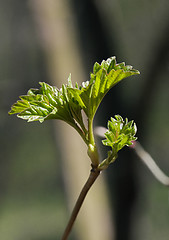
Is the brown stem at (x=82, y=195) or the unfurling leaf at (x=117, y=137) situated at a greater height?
the unfurling leaf at (x=117, y=137)

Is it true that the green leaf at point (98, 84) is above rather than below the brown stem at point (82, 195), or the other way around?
above

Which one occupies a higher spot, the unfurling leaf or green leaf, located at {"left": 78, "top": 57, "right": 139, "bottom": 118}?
green leaf, located at {"left": 78, "top": 57, "right": 139, "bottom": 118}

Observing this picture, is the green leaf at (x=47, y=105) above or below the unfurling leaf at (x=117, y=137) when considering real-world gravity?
above

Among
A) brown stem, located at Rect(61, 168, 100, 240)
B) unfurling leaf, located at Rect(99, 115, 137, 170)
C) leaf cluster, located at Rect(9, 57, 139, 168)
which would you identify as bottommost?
brown stem, located at Rect(61, 168, 100, 240)

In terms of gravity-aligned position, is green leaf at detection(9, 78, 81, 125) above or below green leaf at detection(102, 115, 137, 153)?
above

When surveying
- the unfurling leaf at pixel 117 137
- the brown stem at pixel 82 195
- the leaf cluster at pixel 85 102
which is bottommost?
the brown stem at pixel 82 195

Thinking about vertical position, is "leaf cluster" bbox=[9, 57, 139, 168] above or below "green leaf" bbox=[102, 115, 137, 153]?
above

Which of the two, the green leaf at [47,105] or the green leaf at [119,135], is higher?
the green leaf at [47,105]

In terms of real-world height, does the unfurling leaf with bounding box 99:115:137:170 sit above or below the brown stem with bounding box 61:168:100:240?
above

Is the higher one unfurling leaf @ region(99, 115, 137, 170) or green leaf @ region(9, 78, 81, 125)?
green leaf @ region(9, 78, 81, 125)

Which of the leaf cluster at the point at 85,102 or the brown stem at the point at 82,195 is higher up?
the leaf cluster at the point at 85,102

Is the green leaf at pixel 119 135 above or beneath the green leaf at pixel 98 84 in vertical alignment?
beneath
